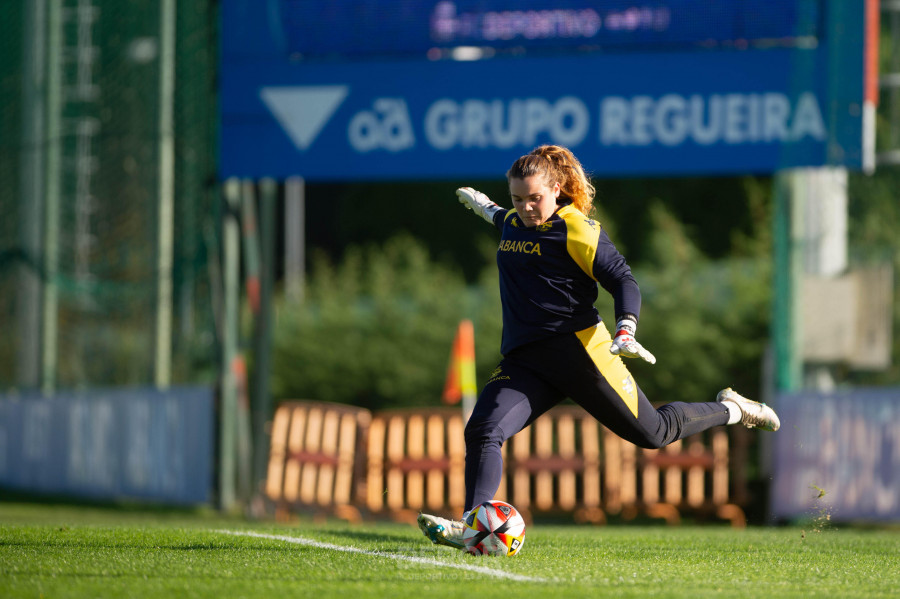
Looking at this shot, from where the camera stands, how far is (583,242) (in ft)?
20.6

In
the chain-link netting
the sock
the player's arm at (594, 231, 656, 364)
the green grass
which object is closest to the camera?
the green grass

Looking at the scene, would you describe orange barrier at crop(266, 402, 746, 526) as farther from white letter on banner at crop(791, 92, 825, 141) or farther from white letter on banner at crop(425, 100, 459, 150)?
white letter on banner at crop(791, 92, 825, 141)

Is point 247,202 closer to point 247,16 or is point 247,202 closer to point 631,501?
point 247,16

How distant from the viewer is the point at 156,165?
654 inches

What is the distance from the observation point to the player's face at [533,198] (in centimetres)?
634

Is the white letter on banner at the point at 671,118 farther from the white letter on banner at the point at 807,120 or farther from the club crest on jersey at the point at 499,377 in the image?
the club crest on jersey at the point at 499,377

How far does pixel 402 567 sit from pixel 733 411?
2.20m

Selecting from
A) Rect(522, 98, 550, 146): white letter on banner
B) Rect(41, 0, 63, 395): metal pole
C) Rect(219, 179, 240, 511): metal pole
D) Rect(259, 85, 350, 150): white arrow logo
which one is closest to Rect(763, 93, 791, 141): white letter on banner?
Rect(522, 98, 550, 146): white letter on banner

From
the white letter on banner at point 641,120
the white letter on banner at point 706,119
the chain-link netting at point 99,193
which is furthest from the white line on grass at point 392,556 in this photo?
the chain-link netting at point 99,193

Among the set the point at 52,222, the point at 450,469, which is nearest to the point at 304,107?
the point at 450,469

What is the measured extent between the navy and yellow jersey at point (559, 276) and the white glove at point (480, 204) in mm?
780

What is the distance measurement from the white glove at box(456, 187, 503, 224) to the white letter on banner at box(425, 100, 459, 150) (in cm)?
604

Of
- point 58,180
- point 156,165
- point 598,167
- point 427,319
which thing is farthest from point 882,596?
point 427,319

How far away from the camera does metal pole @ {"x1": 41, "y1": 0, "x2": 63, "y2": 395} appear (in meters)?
18.4
